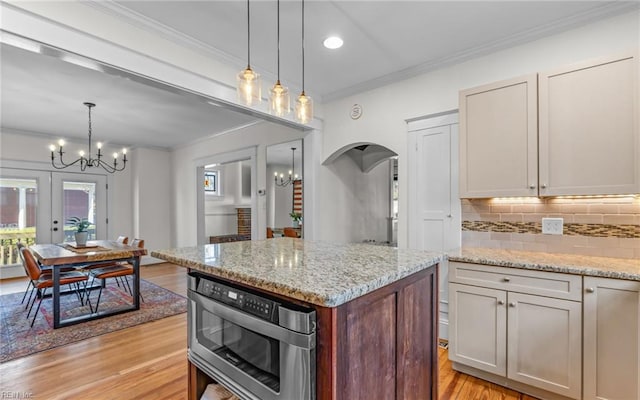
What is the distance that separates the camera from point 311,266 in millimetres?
1398

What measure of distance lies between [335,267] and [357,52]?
7.02 feet

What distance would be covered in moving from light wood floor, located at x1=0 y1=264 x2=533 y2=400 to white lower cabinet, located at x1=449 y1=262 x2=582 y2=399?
19cm

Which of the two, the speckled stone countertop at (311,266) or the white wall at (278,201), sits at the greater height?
the white wall at (278,201)

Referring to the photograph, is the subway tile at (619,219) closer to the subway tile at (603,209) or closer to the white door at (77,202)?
the subway tile at (603,209)

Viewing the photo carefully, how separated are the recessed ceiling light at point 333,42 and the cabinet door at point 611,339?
7.80 ft

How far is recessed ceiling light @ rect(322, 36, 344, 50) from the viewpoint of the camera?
2.54 metres

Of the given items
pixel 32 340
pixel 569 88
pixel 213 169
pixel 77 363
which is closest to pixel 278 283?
pixel 569 88

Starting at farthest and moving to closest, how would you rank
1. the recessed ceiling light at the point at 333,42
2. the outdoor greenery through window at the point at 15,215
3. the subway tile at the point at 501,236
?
1. the outdoor greenery through window at the point at 15,215
2. the subway tile at the point at 501,236
3. the recessed ceiling light at the point at 333,42

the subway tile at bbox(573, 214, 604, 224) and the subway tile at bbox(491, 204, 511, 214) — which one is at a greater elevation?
the subway tile at bbox(491, 204, 511, 214)

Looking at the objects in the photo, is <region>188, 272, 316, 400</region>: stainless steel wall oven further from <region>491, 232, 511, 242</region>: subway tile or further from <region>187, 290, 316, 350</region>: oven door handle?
<region>491, 232, 511, 242</region>: subway tile

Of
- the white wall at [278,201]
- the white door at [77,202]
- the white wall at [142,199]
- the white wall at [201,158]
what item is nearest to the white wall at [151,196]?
the white wall at [142,199]

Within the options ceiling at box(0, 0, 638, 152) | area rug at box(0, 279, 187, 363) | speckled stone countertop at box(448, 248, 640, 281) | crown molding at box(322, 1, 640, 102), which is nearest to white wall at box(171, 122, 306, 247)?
ceiling at box(0, 0, 638, 152)

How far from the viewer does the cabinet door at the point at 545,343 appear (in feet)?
6.18

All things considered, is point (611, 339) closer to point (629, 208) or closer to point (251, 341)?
point (629, 208)
